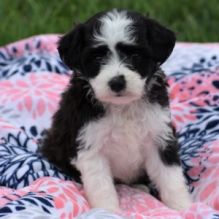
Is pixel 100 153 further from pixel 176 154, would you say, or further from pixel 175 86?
pixel 175 86

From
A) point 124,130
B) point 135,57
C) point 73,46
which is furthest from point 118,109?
point 73,46

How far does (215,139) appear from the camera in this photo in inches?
231

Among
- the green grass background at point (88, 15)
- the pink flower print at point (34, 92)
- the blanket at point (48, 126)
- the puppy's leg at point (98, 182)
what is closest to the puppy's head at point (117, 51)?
the puppy's leg at point (98, 182)

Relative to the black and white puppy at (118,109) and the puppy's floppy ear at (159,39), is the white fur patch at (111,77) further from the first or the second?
the puppy's floppy ear at (159,39)

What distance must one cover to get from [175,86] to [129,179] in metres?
2.15

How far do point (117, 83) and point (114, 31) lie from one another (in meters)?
0.40

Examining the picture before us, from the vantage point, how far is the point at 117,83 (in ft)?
15.1

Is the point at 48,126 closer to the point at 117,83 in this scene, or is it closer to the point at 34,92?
the point at 34,92

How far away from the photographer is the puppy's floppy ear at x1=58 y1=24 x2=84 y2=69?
4938mm

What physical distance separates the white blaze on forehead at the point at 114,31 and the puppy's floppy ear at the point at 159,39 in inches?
7.6

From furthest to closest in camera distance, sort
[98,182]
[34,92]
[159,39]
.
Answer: [34,92], [98,182], [159,39]

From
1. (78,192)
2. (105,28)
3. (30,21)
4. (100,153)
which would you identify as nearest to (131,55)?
(105,28)

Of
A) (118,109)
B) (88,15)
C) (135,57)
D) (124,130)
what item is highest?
(135,57)

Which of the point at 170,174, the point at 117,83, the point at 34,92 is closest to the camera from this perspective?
the point at 117,83
